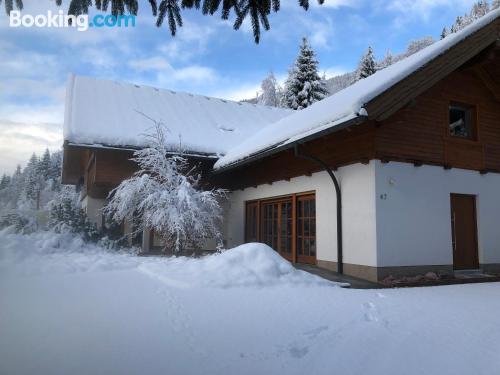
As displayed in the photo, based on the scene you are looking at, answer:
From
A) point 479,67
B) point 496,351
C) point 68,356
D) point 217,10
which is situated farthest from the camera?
point 479,67

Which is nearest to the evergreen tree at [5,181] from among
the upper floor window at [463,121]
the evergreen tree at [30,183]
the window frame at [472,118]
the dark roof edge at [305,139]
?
the evergreen tree at [30,183]

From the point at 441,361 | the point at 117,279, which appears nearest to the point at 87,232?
the point at 117,279

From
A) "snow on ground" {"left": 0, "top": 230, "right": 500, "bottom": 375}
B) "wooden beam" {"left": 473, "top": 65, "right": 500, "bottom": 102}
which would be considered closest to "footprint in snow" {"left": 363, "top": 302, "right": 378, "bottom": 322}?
"snow on ground" {"left": 0, "top": 230, "right": 500, "bottom": 375}

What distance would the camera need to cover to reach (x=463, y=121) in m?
8.95

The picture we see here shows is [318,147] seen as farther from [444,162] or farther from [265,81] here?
[265,81]

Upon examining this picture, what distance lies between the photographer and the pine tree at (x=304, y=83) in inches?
1061

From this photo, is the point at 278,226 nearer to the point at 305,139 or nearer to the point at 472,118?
the point at 305,139

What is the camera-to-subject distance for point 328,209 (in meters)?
8.55

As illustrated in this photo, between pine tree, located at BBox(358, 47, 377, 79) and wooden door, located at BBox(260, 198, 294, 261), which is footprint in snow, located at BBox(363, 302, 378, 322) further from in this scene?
pine tree, located at BBox(358, 47, 377, 79)

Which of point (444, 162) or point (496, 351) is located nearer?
point (496, 351)

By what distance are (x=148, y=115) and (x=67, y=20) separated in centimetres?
1063

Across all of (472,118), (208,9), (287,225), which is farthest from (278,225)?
(208,9)

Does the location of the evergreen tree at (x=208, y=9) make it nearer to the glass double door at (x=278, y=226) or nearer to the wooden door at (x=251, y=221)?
the glass double door at (x=278, y=226)

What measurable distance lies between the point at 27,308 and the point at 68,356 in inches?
51.0
